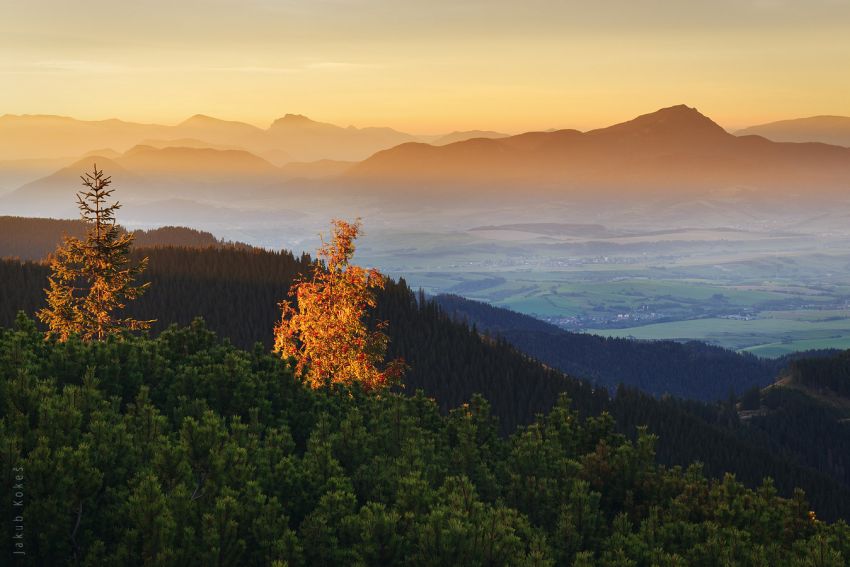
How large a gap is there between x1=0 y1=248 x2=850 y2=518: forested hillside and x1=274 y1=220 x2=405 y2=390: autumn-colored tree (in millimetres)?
101729

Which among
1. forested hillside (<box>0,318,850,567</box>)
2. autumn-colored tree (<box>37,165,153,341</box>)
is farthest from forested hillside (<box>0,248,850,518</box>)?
forested hillside (<box>0,318,850,567</box>)

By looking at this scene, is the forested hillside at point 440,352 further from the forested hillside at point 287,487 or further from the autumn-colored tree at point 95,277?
the forested hillside at point 287,487

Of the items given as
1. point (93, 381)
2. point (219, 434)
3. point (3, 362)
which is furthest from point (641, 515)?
point (3, 362)

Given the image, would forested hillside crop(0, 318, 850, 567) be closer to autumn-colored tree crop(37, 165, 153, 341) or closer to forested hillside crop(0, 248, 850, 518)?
autumn-colored tree crop(37, 165, 153, 341)

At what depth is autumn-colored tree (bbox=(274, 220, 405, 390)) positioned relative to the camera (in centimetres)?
5081

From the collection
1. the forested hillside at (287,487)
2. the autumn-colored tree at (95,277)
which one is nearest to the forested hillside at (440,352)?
the autumn-colored tree at (95,277)

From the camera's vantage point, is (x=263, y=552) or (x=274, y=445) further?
(x=274, y=445)

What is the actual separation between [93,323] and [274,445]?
36.0 meters

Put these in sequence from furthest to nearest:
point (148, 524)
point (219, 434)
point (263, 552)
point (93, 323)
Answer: point (93, 323) < point (219, 434) < point (263, 552) < point (148, 524)

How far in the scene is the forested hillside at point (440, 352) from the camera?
526 ft

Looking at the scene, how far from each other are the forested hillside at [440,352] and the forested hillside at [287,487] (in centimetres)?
12222

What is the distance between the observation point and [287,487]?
2262 centimetres

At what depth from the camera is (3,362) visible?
84.6 feet

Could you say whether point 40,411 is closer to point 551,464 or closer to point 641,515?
point 551,464
